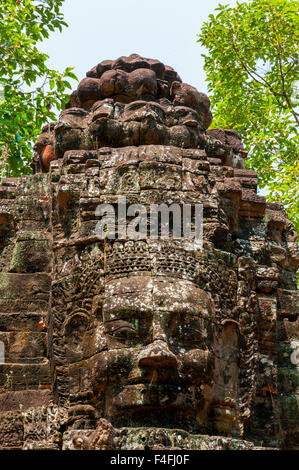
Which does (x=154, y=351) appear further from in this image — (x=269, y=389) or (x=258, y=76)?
(x=258, y=76)

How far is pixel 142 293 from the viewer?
6438 millimetres

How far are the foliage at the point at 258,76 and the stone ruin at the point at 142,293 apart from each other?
5857 mm

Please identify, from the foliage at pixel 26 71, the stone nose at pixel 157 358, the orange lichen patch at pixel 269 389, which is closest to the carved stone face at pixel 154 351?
the stone nose at pixel 157 358

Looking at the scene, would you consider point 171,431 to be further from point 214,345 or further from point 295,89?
point 295,89

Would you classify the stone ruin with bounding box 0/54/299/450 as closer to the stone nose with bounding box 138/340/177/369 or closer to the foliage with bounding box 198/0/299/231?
the stone nose with bounding box 138/340/177/369

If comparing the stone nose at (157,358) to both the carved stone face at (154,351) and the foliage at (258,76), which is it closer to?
the carved stone face at (154,351)

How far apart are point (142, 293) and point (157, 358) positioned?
0.64 m

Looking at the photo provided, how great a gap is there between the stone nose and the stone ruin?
0.01m

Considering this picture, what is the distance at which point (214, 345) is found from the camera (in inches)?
259

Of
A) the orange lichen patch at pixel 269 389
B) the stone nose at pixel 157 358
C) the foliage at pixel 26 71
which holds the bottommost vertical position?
the stone nose at pixel 157 358

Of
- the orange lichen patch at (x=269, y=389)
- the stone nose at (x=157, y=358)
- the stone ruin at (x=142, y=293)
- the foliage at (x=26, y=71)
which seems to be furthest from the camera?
the foliage at (x=26, y=71)

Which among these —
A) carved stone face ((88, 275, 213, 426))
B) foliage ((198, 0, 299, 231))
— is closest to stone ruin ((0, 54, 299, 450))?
carved stone face ((88, 275, 213, 426))

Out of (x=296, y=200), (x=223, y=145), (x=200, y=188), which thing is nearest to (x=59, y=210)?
(x=200, y=188)

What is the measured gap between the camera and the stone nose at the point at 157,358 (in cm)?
602
